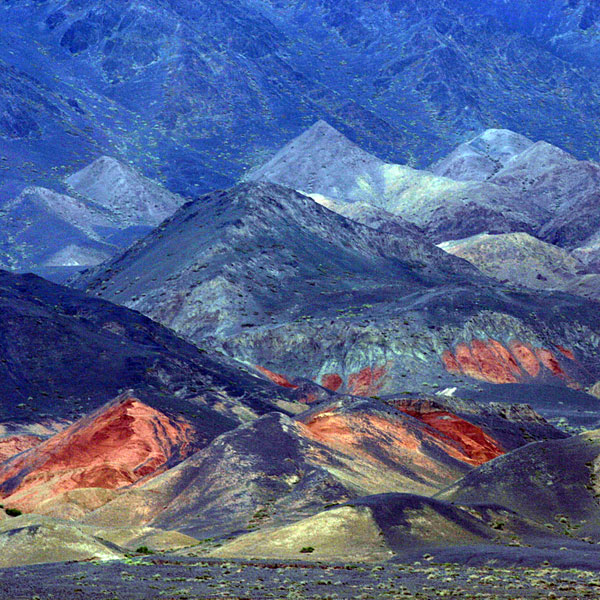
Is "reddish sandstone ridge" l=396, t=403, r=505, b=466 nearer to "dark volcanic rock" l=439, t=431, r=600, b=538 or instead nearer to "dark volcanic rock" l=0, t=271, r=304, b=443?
"dark volcanic rock" l=0, t=271, r=304, b=443

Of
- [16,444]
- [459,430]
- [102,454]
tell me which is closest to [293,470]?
[102,454]

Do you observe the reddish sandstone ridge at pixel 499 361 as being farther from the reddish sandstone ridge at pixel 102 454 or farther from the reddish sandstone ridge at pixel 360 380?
the reddish sandstone ridge at pixel 102 454

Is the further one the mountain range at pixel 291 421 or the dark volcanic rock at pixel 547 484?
the dark volcanic rock at pixel 547 484

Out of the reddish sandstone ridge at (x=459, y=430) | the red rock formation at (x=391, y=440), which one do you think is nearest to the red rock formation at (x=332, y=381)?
the reddish sandstone ridge at (x=459, y=430)

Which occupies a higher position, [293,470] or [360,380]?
[293,470]

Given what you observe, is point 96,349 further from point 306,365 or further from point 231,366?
point 306,365

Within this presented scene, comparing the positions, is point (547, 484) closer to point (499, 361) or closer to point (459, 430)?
point (459, 430)

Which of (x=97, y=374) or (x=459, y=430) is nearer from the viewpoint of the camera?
(x=459, y=430)
